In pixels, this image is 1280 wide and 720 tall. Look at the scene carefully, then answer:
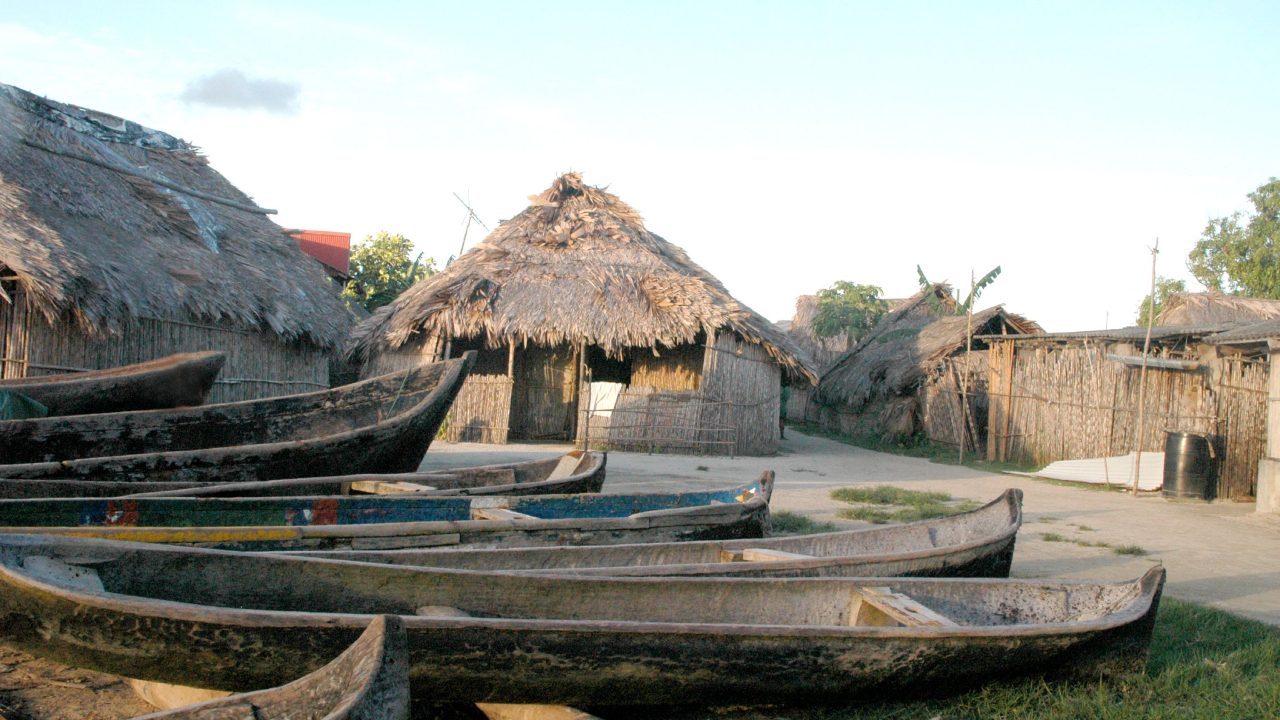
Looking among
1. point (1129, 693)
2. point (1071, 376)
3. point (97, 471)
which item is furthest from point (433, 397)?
point (1071, 376)

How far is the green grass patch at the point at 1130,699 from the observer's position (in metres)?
3.63

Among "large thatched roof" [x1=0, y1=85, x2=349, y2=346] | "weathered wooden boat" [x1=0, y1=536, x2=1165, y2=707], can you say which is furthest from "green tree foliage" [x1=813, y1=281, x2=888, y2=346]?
"weathered wooden boat" [x1=0, y1=536, x2=1165, y2=707]

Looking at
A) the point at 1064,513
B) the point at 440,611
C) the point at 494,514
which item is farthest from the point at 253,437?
the point at 1064,513

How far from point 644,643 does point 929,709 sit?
129 centimetres

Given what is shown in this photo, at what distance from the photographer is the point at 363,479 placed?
6574 mm

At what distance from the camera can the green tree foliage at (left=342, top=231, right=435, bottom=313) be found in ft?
83.4

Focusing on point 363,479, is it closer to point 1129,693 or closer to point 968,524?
point 968,524

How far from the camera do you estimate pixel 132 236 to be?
12.5 m

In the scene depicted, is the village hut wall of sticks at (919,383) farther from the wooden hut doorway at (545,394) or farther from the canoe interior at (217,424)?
the canoe interior at (217,424)

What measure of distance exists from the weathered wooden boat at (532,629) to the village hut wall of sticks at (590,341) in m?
11.2

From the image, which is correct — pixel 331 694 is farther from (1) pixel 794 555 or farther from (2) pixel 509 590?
(1) pixel 794 555

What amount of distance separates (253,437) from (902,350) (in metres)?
15.3

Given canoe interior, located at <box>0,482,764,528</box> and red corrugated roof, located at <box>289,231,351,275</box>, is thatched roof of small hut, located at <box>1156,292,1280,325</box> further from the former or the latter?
red corrugated roof, located at <box>289,231,351,275</box>

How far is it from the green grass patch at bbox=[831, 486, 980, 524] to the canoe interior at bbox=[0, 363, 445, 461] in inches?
165
